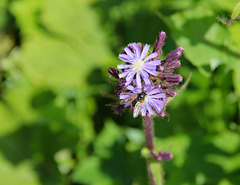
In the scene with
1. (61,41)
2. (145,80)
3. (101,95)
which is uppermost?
(61,41)

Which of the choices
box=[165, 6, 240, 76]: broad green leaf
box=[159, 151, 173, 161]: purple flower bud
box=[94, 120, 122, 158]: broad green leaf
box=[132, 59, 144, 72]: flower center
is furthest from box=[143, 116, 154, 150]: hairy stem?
box=[94, 120, 122, 158]: broad green leaf

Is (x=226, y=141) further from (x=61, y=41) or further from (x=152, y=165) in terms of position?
(x=61, y=41)

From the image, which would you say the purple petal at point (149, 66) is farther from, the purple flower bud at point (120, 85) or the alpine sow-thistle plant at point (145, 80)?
the purple flower bud at point (120, 85)

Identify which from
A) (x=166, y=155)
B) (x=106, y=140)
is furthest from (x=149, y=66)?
(x=106, y=140)

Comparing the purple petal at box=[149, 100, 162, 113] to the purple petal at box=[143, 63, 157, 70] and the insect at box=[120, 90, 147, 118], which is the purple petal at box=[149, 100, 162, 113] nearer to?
the insect at box=[120, 90, 147, 118]

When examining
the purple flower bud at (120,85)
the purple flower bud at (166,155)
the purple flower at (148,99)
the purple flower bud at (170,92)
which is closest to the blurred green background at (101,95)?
the purple flower bud at (166,155)
